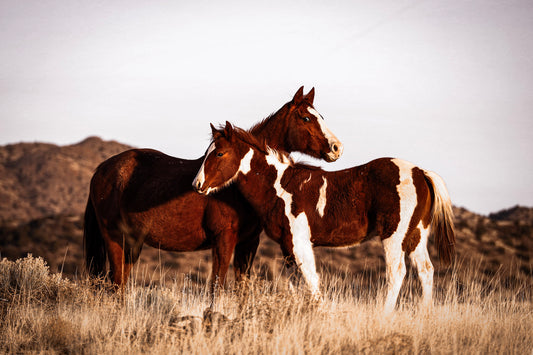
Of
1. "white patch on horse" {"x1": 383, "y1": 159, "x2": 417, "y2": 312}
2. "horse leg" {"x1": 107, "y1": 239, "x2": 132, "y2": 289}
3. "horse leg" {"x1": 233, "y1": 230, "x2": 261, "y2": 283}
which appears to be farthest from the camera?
"horse leg" {"x1": 107, "y1": 239, "x2": 132, "y2": 289}

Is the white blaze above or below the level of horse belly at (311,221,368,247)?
above

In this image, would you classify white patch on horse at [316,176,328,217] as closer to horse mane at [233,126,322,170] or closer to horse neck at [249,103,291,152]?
horse mane at [233,126,322,170]

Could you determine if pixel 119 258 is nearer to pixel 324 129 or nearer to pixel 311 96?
pixel 324 129

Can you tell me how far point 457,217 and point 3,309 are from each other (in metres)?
37.1

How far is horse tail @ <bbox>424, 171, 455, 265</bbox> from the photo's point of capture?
6117 millimetres

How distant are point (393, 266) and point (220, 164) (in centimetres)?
260

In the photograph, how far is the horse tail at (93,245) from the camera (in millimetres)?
8195

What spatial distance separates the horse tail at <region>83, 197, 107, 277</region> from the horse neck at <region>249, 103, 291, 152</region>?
332cm

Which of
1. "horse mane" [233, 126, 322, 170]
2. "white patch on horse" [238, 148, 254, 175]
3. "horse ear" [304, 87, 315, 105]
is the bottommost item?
"white patch on horse" [238, 148, 254, 175]

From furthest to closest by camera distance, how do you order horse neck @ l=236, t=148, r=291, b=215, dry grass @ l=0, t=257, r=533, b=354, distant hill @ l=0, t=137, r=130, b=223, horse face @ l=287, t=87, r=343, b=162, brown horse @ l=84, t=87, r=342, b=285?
distant hill @ l=0, t=137, r=130, b=223, horse face @ l=287, t=87, r=343, b=162, brown horse @ l=84, t=87, r=342, b=285, horse neck @ l=236, t=148, r=291, b=215, dry grass @ l=0, t=257, r=533, b=354

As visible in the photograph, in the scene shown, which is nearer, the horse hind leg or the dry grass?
the dry grass

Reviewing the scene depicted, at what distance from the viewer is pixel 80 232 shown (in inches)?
1278

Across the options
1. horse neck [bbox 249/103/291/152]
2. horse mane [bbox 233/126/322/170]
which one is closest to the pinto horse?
horse mane [bbox 233/126/322/170]

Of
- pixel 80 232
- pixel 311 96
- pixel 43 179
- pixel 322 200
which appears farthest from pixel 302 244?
pixel 43 179
